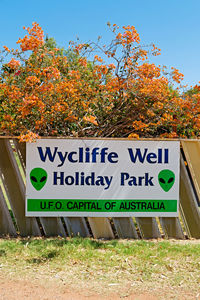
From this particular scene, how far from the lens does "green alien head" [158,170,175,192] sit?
5.38 metres

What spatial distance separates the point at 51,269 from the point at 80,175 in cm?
169

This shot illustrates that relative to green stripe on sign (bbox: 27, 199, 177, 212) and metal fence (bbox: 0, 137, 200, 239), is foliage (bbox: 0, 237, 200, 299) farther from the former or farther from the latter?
green stripe on sign (bbox: 27, 199, 177, 212)

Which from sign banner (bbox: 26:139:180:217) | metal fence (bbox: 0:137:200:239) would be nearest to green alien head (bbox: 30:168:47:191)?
sign banner (bbox: 26:139:180:217)

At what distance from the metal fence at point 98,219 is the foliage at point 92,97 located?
21.6 inches

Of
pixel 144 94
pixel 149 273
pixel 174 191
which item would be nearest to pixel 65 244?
pixel 149 273

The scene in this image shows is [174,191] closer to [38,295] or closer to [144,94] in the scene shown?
[144,94]

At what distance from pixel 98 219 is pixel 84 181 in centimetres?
71

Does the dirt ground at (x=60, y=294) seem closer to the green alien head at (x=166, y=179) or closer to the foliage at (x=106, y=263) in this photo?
the foliage at (x=106, y=263)

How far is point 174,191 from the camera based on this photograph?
539cm

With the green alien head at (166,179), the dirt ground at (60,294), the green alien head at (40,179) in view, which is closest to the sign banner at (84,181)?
the green alien head at (40,179)

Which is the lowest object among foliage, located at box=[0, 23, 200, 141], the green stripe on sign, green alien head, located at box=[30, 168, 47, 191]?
the green stripe on sign

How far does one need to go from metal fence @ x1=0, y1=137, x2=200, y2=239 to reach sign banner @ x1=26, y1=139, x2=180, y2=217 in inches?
6.3

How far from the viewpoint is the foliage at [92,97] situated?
5539mm

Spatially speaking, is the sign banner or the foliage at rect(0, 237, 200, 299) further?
the sign banner
